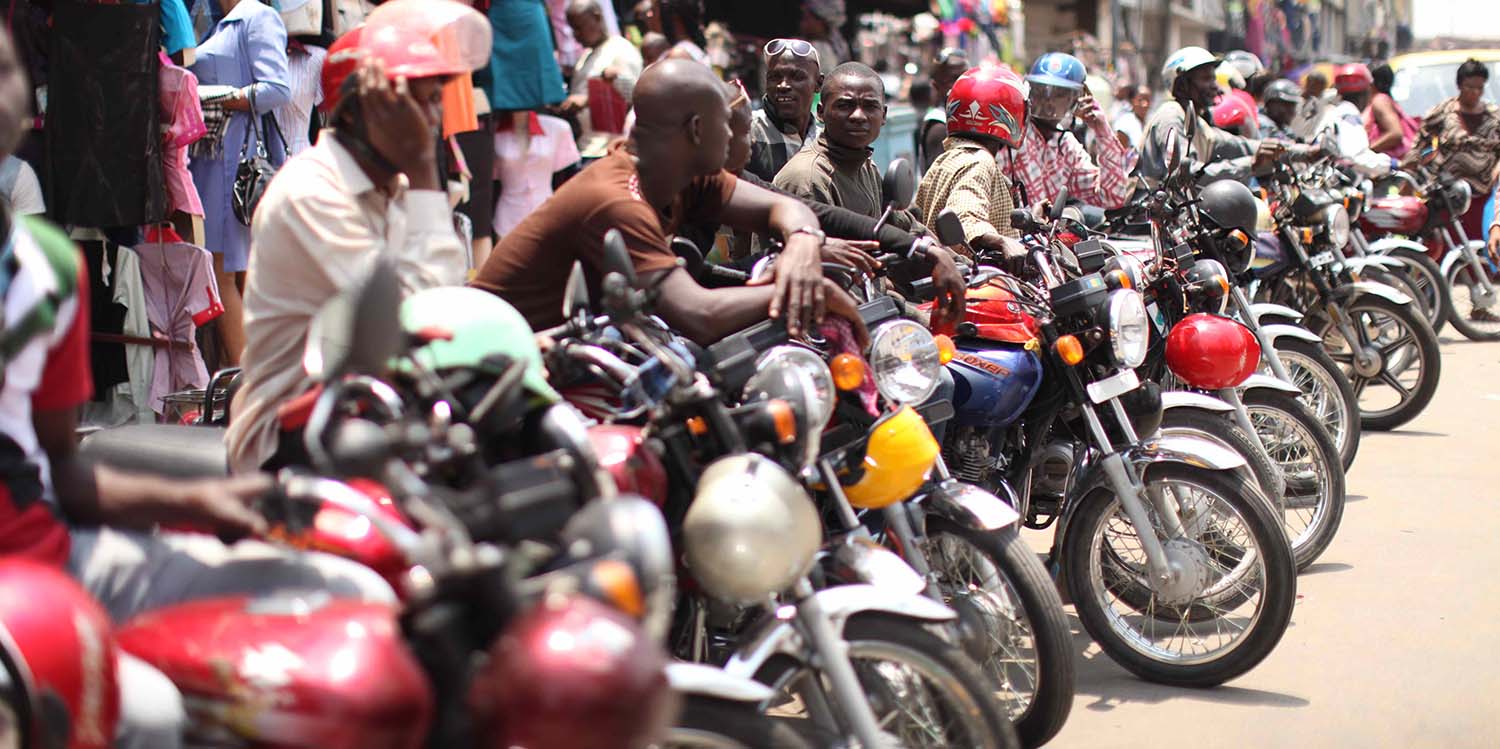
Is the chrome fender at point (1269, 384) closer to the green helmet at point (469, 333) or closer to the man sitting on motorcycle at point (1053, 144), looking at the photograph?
the man sitting on motorcycle at point (1053, 144)

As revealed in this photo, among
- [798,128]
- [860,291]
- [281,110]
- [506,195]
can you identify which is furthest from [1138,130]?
[860,291]

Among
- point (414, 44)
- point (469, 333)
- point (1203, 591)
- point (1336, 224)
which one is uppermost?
point (414, 44)

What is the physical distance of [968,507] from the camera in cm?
374

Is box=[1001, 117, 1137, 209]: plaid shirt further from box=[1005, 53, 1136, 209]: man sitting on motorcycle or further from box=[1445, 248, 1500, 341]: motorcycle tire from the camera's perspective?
box=[1445, 248, 1500, 341]: motorcycle tire

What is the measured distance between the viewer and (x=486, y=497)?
2117 millimetres

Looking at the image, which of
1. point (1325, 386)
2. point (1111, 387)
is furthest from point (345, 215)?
point (1325, 386)

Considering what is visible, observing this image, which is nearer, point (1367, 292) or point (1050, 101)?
A: point (1050, 101)

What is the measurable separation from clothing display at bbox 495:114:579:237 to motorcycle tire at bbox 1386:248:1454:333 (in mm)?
5689

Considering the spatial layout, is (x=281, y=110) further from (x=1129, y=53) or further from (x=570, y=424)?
(x=1129, y=53)

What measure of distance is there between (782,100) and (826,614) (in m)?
3.87

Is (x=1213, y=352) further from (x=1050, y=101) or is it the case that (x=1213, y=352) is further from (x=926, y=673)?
(x=926, y=673)

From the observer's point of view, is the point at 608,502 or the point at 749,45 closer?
the point at 608,502

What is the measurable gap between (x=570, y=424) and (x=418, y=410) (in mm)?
252

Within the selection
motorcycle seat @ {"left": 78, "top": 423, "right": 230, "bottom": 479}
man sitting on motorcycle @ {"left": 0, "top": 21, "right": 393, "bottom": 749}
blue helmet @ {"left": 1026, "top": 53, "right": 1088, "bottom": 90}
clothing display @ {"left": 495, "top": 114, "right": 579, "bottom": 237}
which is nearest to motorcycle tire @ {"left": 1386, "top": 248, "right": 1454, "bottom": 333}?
blue helmet @ {"left": 1026, "top": 53, "right": 1088, "bottom": 90}
